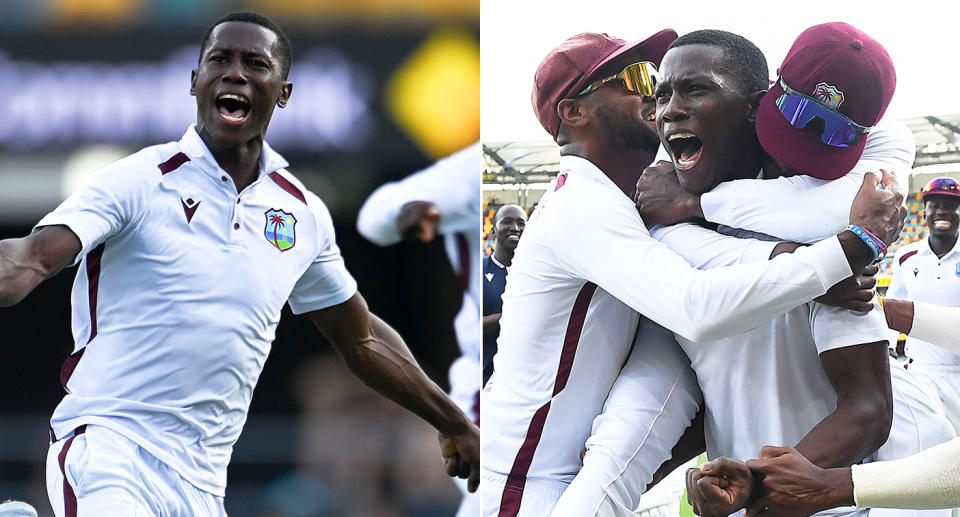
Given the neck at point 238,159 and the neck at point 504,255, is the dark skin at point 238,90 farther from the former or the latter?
the neck at point 504,255

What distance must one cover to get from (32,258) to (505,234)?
1.19 meters

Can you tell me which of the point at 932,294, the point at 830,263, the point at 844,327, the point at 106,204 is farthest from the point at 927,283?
the point at 106,204

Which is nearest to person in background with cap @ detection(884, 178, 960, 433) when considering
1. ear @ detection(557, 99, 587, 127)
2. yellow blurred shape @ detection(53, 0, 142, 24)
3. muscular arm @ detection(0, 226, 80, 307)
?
ear @ detection(557, 99, 587, 127)

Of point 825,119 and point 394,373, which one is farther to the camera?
point 394,373

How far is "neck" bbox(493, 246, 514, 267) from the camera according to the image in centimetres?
303

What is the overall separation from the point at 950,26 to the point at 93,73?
2.57m

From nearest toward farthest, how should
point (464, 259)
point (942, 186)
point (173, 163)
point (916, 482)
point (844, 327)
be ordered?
point (916, 482), point (844, 327), point (942, 186), point (173, 163), point (464, 259)

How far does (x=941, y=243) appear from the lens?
272 centimetres

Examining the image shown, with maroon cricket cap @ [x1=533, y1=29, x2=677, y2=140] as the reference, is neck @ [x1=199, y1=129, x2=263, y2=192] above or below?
below

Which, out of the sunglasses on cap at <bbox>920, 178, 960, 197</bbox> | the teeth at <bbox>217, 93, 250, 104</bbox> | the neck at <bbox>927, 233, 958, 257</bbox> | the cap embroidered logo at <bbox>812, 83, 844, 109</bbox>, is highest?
the cap embroidered logo at <bbox>812, 83, 844, 109</bbox>

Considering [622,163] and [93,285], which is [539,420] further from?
[93,285]

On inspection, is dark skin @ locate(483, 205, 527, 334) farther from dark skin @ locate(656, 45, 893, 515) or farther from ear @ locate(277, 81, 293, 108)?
ear @ locate(277, 81, 293, 108)

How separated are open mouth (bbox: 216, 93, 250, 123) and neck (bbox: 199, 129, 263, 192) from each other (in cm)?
8

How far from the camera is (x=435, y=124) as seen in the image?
12.3 ft
